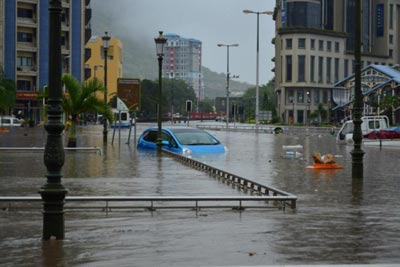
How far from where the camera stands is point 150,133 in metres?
38.6

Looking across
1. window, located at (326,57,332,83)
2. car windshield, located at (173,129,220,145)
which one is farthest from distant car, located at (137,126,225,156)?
window, located at (326,57,332,83)

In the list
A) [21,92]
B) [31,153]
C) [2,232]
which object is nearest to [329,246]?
[2,232]

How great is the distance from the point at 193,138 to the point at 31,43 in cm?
6880

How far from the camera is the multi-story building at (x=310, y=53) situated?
13712 centimetres

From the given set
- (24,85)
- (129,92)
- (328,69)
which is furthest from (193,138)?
(328,69)

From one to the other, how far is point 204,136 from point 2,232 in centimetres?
2314

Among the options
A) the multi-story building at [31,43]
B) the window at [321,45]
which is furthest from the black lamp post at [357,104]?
the window at [321,45]

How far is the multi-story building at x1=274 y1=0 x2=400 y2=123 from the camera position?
450 ft

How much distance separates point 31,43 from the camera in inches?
3856

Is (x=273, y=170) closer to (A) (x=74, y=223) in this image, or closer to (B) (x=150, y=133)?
(A) (x=74, y=223)

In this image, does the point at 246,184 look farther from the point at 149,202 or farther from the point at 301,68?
the point at 301,68

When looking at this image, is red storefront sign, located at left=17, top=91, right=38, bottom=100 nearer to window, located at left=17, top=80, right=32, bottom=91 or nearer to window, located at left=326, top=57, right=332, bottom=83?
window, located at left=17, top=80, right=32, bottom=91

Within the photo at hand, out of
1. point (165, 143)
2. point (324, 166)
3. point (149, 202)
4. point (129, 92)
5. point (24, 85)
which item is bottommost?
point (149, 202)

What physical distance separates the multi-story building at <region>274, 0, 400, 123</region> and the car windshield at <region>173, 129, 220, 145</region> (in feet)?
325
